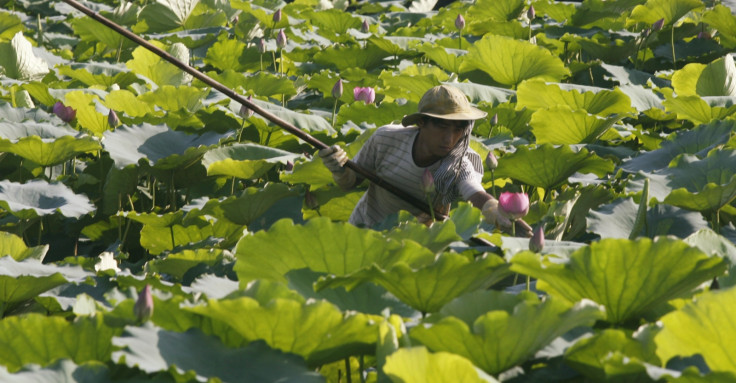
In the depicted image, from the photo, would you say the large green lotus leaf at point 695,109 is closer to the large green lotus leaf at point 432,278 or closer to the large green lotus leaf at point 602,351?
the large green lotus leaf at point 432,278

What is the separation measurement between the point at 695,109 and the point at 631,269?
6.75 ft

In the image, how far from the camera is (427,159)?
109 inches

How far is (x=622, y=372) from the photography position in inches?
52.2

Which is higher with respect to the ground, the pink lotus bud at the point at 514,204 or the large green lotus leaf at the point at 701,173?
the pink lotus bud at the point at 514,204

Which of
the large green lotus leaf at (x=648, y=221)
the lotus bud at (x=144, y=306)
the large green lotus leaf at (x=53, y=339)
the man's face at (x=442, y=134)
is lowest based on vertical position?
the large green lotus leaf at (x=648, y=221)

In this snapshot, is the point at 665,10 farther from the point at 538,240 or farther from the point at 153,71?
the point at 538,240

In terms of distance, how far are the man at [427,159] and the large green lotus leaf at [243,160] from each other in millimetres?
340

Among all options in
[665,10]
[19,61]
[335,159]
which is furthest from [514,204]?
[19,61]

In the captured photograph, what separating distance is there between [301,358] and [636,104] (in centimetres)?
270

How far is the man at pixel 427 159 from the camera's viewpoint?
2.60m

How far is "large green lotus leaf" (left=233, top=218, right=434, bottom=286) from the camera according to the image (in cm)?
172

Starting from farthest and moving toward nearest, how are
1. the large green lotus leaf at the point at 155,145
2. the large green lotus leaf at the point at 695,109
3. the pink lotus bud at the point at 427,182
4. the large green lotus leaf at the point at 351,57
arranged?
the large green lotus leaf at the point at 351,57 < the large green lotus leaf at the point at 695,109 < the large green lotus leaf at the point at 155,145 < the pink lotus bud at the point at 427,182

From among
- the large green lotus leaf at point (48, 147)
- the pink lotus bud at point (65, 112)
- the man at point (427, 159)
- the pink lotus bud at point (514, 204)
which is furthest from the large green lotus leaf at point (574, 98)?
the pink lotus bud at point (65, 112)

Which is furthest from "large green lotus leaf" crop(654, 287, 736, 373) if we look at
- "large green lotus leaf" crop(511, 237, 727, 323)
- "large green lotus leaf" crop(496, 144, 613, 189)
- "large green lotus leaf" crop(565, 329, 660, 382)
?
"large green lotus leaf" crop(496, 144, 613, 189)
